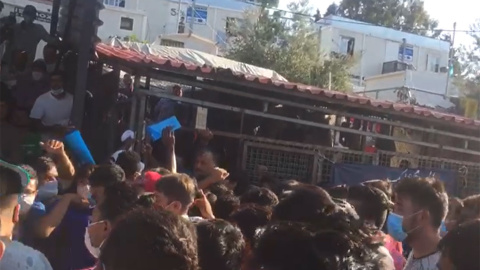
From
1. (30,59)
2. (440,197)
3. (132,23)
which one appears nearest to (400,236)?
(440,197)

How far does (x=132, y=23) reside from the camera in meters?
29.7

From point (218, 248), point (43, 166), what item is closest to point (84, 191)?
point (43, 166)

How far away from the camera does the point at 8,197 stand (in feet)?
10.9

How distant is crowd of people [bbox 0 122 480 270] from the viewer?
7.02 feet

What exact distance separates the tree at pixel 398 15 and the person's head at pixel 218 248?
44.3 meters

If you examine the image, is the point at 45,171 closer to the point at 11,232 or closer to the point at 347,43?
the point at 11,232

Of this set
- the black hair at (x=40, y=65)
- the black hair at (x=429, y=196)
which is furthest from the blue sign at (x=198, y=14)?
the black hair at (x=429, y=196)

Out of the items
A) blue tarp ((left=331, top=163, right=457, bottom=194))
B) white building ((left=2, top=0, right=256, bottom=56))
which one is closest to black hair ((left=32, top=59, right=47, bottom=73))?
blue tarp ((left=331, top=163, right=457, bottom=194))

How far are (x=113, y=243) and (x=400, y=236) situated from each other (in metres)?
3.37

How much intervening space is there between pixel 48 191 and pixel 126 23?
2508 cm

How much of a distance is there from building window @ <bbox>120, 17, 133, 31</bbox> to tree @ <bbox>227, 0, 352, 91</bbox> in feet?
14.6

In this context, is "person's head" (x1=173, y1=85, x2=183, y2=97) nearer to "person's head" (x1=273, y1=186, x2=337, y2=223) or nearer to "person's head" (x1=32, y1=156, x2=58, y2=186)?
"person's head" (x1=32, y1=156, x2=58, y2=186)

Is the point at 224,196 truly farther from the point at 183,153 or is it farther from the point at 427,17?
the point at 427,17

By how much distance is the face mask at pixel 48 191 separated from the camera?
5129 mm
